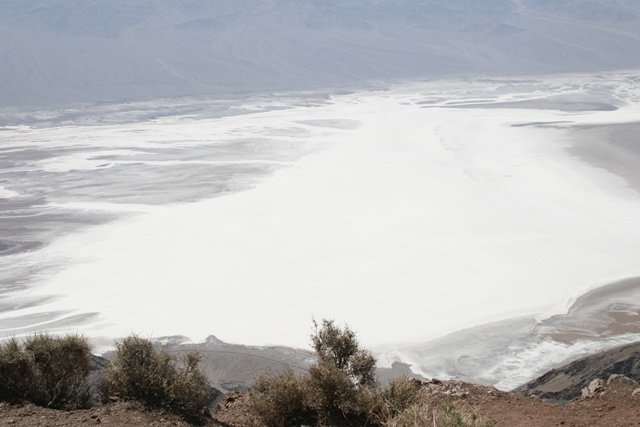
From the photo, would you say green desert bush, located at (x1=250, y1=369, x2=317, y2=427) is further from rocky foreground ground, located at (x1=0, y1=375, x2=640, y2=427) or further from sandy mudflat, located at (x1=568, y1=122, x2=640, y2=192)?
sandy mudflat, located at (x1=568, y1=122, x2=640, y2=192)

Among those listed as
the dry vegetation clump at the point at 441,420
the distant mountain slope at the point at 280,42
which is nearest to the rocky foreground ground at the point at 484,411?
the dry vegetation clump at the point at 441,420

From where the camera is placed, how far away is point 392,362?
1043 centimetres

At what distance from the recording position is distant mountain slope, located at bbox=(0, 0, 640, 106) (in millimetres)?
80312

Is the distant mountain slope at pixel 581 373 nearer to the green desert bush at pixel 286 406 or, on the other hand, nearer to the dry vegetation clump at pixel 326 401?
the dry vegetation clump at pixel 326 401

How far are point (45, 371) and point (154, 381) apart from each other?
1034 mm

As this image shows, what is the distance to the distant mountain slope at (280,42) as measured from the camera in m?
80.3

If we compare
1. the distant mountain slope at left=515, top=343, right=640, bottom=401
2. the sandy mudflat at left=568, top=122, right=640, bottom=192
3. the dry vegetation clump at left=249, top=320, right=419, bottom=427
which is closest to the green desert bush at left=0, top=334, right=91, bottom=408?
the dry vegetation clump at left=249, top=320, right=419, bottom=427

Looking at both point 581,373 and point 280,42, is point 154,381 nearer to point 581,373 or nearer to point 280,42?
point 581,373

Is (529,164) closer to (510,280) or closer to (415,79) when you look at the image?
(510,280)

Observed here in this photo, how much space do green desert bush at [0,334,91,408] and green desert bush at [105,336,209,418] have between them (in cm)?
31

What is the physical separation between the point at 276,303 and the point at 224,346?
2033 millimetres

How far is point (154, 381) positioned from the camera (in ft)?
18.0

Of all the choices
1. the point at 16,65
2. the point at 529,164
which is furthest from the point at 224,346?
the point at 16,65

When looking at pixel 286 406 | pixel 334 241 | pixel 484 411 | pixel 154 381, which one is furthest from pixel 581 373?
pixel 334 241
